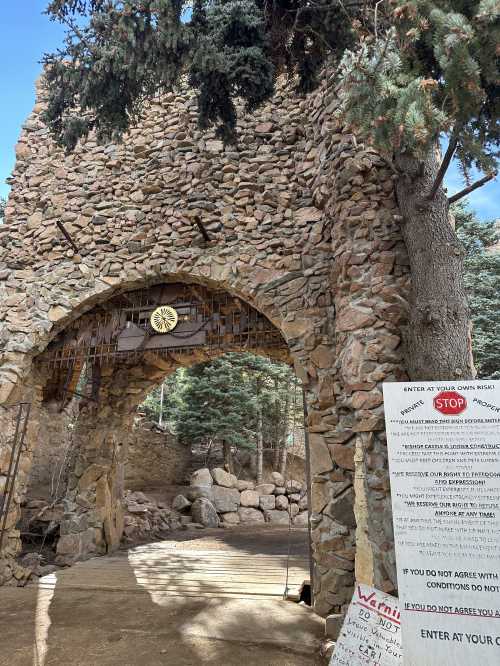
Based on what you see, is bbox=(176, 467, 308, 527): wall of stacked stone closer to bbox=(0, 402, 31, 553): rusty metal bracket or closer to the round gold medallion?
bbox=(0, 402, 31, 553): rusty metal bracket

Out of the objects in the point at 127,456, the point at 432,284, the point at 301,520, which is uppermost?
the point at 432,284

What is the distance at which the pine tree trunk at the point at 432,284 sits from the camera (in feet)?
9.32

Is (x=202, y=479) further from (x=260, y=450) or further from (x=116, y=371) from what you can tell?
(x=116, y=371)

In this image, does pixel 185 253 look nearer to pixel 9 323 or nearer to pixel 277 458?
pixel 9 323

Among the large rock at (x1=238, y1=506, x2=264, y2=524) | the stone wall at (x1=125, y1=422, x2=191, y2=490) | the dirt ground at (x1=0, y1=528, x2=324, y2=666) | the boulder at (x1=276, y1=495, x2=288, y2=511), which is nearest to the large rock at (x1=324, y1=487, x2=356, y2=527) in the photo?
the dirt ground at (x1=0, y1=528, x2=324, y2=666)

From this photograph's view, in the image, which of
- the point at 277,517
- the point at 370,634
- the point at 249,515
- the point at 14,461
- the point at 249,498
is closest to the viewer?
the point at 370,634

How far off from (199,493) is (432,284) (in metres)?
8.87

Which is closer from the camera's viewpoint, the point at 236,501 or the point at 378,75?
the point at 378,75

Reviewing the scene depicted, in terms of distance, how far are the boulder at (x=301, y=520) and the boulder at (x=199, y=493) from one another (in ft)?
6.72

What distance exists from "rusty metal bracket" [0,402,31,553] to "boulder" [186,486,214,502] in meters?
5.79

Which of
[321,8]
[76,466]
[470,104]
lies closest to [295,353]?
[470,104]

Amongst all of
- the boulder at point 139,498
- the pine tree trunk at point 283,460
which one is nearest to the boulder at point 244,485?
the pine tree trunk at point 283,460

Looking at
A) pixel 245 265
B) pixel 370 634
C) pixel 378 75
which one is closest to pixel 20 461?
pixel 245 265

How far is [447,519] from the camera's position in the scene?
1.82 meters
